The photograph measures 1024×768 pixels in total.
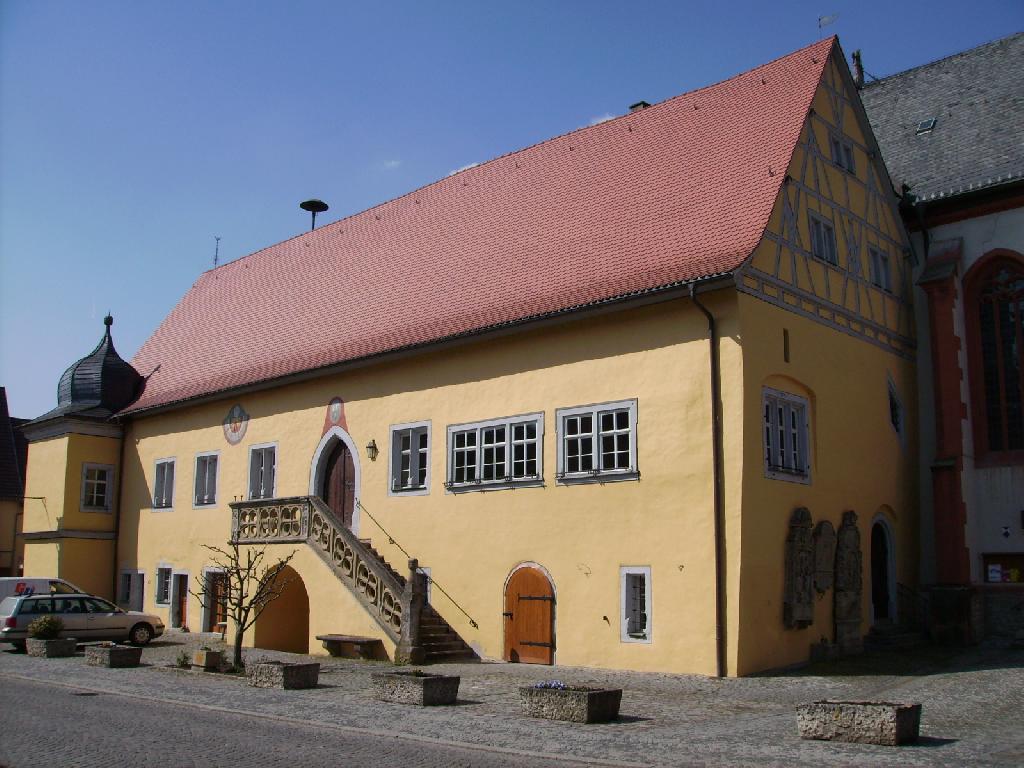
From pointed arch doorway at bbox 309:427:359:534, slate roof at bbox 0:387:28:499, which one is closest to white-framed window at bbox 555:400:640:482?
pointed arch doorway at bbox 309:427:359:534

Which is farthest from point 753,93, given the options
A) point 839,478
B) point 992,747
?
point 992,747

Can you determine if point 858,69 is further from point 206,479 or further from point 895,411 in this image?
point 206,479

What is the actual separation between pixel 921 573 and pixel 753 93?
1013cm

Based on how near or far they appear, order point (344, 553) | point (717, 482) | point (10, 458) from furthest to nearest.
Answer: point (10, 458) → point (344, 553) → point (717, 482)

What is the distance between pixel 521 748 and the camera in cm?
1012

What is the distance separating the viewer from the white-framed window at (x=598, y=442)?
57.7 ft

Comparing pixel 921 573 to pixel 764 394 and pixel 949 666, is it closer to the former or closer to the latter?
pixel 949 666

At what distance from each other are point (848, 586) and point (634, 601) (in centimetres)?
401

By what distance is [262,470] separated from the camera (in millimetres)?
25375

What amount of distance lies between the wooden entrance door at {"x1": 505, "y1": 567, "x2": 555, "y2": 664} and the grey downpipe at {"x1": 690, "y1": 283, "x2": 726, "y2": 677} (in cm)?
329

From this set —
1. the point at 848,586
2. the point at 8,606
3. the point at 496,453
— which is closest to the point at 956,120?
the point at 848,586

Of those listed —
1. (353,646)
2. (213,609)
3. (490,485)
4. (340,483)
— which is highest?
(340,483)

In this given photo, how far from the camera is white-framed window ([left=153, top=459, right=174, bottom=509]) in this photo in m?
28.2

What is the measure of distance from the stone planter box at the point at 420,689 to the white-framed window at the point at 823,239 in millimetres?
10413
